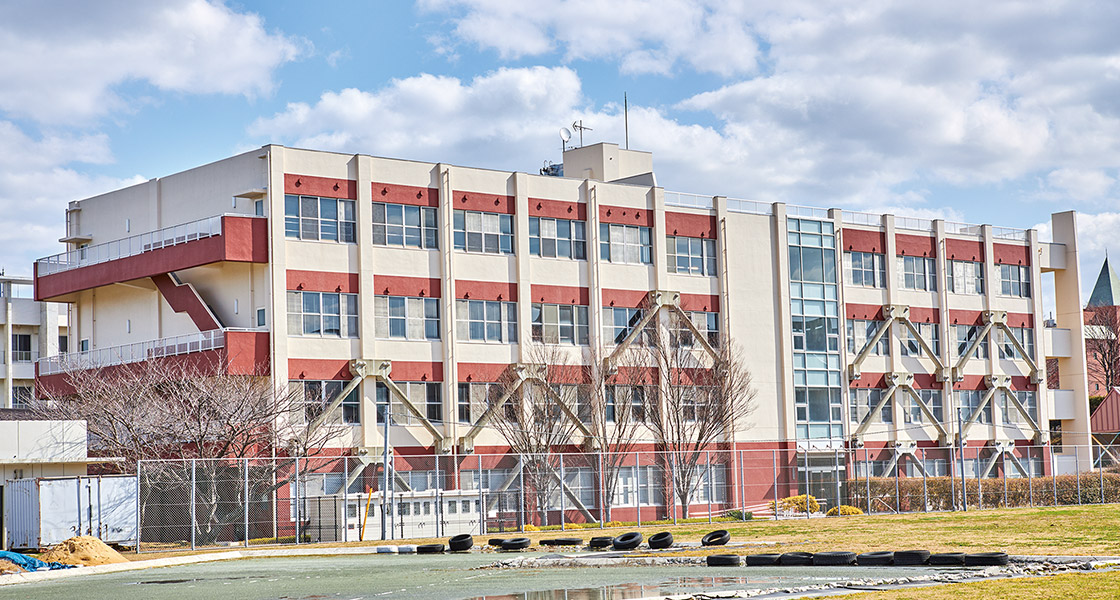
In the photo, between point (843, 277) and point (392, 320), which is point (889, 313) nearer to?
point (843, 277)

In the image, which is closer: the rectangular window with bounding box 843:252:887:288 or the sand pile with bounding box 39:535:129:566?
the sand pile with bounding box 39:535:129:566

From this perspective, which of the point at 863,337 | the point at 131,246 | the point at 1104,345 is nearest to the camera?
the point at 131,246

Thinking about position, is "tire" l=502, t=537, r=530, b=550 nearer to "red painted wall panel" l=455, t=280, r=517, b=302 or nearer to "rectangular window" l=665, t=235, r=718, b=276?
"red painted wall panel" l=455, t=280, r=517, b=302

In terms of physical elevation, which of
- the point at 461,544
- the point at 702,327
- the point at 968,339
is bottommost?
the point at 461,544

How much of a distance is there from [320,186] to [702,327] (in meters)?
21.0

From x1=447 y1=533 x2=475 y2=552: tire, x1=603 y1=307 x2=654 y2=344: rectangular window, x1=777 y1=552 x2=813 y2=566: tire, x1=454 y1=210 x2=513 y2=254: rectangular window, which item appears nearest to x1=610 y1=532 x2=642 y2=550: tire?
x1=447 y1=533 x2=475 y2=552: tire

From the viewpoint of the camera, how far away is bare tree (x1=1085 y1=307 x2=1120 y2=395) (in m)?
115

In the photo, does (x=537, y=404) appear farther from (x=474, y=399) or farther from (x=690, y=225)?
(x=690, y=225)

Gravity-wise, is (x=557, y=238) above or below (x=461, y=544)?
above

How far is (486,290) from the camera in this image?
61.0 metres

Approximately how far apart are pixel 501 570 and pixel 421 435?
30.0 m

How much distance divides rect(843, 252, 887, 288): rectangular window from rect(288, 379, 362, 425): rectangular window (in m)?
29.7

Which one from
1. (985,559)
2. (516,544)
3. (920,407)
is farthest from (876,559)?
(920,407)

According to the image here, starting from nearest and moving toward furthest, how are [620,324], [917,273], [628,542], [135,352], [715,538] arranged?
[628,542], [715,538], [135,352], [620,324], [917,273]
